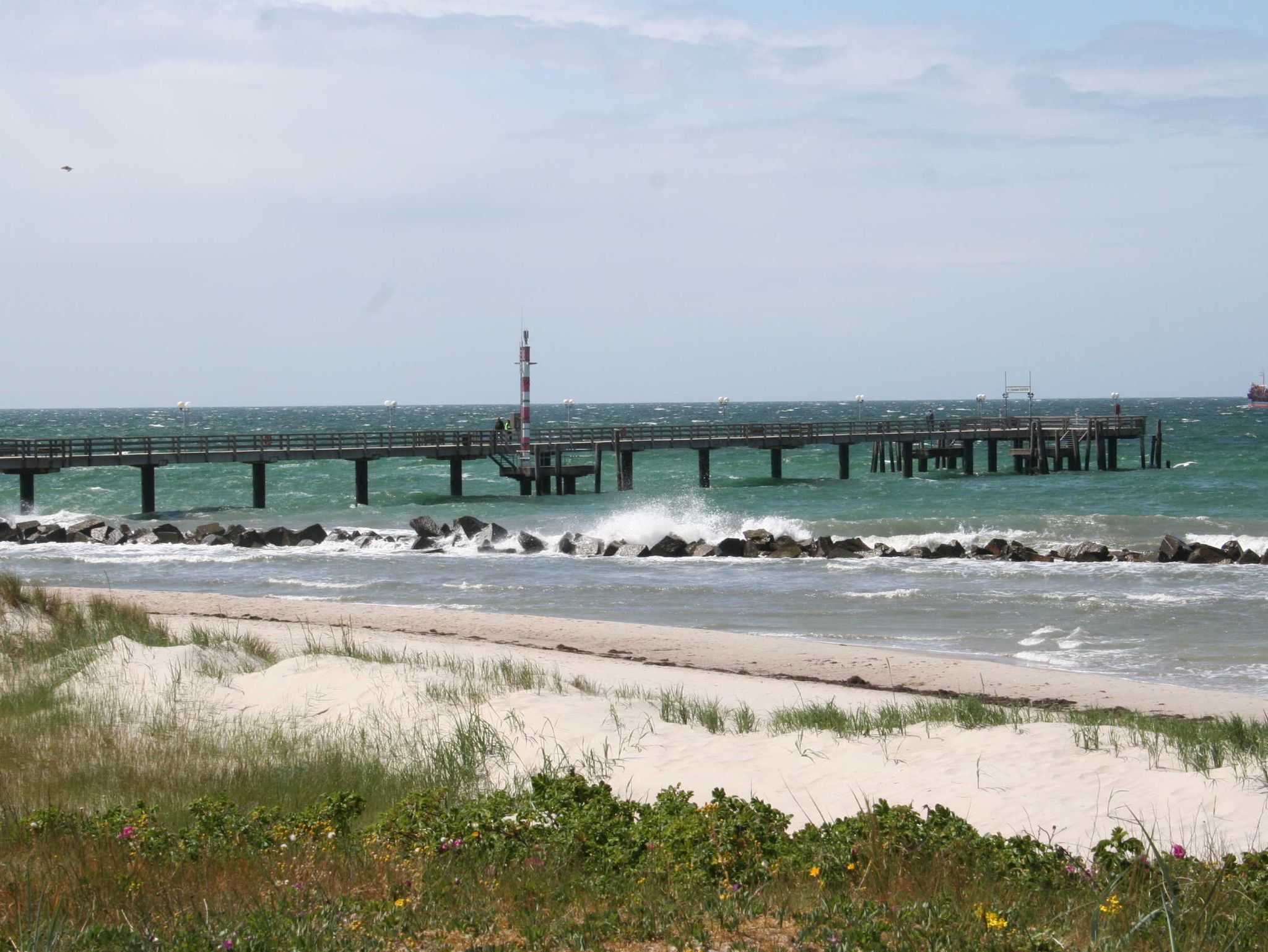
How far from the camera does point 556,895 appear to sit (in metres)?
6.45

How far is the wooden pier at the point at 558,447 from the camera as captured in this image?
4759 cm

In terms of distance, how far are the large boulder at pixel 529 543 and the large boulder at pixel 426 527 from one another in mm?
3179

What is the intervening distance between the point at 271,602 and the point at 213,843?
60.7ft

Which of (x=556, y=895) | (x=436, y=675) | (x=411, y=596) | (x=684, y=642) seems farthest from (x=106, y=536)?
(x=556, y=895)

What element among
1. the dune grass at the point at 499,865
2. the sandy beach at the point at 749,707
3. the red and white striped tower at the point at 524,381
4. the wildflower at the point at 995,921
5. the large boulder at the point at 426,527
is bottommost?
the large boulder at the point at 426,527

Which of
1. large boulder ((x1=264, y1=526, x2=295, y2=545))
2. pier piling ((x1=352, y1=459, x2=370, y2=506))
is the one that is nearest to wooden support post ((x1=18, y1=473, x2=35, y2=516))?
pier piling ((x1=352, y1=459, x2=370, y2=506))

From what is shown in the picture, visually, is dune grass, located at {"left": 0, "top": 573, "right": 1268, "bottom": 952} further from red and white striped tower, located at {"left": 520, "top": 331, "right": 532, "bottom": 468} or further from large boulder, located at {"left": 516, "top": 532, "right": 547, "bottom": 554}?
red and white striped tower, located at {"left": 520, "top": 331, "right": 532, "bottom": 468}

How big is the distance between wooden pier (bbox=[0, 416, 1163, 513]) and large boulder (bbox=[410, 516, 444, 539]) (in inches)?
479

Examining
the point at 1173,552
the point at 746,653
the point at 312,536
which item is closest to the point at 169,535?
the point at 312,536

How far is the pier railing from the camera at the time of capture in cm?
4597

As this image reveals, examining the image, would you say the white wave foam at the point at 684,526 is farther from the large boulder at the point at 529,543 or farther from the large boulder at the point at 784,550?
the large boulder at the point at 529,543

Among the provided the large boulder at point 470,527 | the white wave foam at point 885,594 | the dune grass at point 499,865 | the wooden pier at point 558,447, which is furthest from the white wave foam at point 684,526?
the dune grass at point 499,865

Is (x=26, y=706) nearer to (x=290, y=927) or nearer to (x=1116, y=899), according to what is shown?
(x=290, y=927)

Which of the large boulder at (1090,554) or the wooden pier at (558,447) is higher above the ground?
the wooden pier at (558,447)
